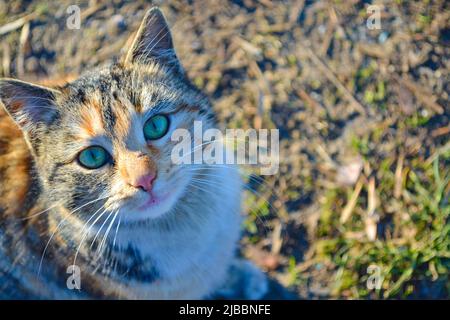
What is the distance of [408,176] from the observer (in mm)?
Result: 2348

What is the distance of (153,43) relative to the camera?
68.1 inches

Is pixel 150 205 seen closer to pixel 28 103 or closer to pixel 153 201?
pixel 153 201

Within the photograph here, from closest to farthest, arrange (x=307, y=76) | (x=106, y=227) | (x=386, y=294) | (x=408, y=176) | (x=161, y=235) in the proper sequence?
(x=106, y=227) → (x=161, y=235) → (x=386, y=294) → (x=408, y=176) → (x=307, y=76)

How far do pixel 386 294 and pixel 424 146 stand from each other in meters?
0.70

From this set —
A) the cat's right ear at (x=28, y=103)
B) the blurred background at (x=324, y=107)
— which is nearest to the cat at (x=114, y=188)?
the cat's right ear at (x=28, y=103)

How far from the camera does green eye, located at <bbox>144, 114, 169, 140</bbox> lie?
164 centimetres

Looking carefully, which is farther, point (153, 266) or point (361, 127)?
point (361, 127)

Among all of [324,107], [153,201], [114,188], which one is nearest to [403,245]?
[324,107]

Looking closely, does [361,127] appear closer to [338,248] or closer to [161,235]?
[338,248]

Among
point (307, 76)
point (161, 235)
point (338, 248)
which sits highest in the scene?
point (307, 76)

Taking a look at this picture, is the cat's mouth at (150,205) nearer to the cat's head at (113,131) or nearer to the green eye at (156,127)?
the cat's head at (113,131)

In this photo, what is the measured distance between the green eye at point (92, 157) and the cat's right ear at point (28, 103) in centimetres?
17

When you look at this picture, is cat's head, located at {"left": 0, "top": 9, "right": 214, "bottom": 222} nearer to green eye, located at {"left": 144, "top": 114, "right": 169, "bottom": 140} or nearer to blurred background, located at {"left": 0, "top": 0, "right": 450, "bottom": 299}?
green eye, located at {"left": 144, "top": 114, "right": 169, "bottom": 140}

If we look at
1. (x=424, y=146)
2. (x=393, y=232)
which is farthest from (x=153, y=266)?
(x=424, y=146)
